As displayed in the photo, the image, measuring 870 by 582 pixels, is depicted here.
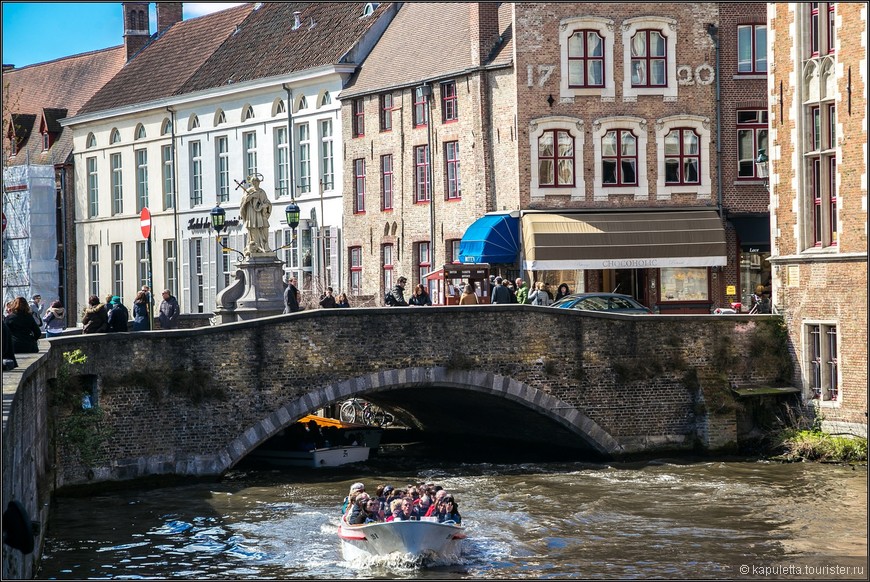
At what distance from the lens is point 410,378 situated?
105 feet

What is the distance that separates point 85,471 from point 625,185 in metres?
18.2

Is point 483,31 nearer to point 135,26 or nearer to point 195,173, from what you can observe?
point 195,173

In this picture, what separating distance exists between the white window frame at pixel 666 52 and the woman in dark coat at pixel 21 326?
21053 mm

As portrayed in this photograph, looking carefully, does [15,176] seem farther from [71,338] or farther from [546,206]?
[71,338]

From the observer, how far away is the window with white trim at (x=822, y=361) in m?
32.9

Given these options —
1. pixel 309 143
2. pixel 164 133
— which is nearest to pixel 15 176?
pixel 164 133

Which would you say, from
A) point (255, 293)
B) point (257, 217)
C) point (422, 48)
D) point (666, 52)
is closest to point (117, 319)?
point (255, 293)

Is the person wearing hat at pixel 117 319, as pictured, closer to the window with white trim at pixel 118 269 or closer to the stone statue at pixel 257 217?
the stone statue at pixel 257 217

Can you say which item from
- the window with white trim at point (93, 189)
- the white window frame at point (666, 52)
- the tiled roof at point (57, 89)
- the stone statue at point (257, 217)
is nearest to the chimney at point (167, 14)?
the tiled roof at point (57, 89)

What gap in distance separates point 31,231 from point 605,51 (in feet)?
93.9

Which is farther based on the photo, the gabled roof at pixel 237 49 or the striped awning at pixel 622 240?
the gabled roof at pixel 237 49

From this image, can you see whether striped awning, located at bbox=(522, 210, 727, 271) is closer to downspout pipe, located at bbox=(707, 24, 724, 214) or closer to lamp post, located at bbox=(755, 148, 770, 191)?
downspout pipe, located at bbox=(707, 24, 724, 214)

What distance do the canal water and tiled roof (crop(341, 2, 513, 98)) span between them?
14385 millimetres

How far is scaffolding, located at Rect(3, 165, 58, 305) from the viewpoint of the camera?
61.8 meters
